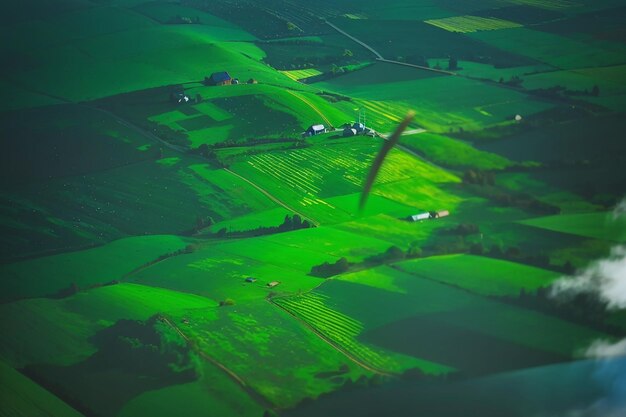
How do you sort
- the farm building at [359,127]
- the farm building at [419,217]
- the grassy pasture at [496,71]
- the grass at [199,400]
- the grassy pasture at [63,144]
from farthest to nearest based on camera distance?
1. the grassy pasture at [496,71]
2. the farm building at [359,127]
3. the grassy pasture at [63,144]
4. the farm building at [419,217]
5. the grass at [199,400]

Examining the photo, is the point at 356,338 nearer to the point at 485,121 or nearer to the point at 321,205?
the point at 321,205

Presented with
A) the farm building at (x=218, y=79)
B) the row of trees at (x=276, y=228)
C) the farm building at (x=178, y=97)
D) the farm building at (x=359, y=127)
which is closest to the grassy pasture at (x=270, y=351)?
the row of trees at (x=276, y=228)

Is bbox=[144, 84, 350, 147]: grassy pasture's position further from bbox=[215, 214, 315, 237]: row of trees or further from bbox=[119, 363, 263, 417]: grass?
bbox=[119, 363, 263, 417]: grass

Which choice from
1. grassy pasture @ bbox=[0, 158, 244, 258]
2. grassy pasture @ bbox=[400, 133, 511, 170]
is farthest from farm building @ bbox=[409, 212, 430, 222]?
grassy pasture @ bbox=[0, 158, 244, 258]

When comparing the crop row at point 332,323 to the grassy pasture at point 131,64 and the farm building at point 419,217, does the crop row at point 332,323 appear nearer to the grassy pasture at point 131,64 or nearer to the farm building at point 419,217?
the farm building at point 419,217

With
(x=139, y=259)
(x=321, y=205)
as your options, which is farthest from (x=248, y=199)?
(x=139, y=259)

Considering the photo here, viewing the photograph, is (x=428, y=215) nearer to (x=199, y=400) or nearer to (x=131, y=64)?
(x=199, y=400)
